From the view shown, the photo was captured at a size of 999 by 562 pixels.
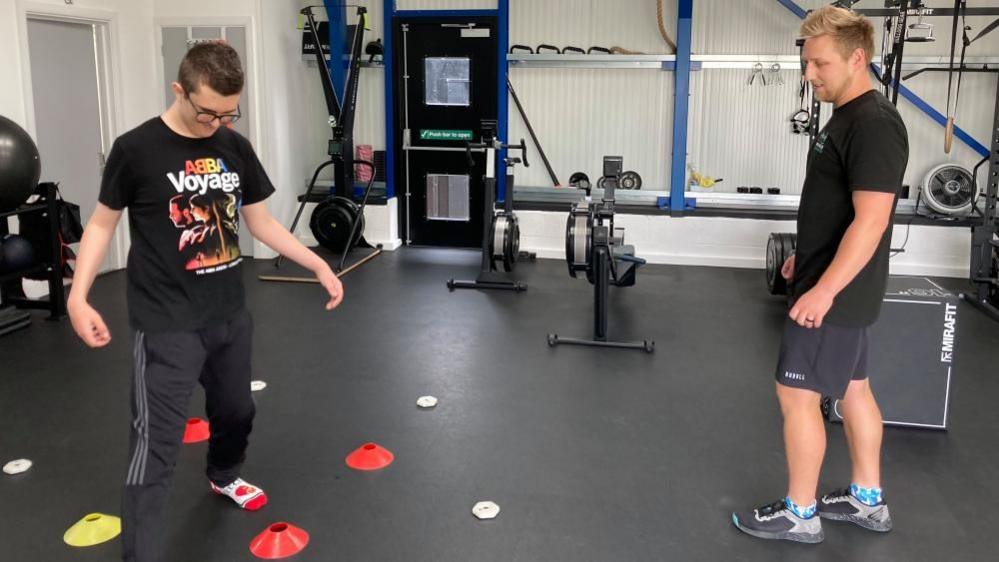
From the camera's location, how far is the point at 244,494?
310 centimetres

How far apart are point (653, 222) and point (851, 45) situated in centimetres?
548

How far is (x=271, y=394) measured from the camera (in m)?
4.32

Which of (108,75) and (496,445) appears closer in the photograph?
(496,445)

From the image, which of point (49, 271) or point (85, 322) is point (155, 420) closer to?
point (85, 322)

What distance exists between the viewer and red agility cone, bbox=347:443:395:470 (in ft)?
11.4

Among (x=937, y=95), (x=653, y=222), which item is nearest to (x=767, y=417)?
(x=653, y=222)

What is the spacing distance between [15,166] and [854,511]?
4880 millimetres

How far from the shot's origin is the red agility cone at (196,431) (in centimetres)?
372

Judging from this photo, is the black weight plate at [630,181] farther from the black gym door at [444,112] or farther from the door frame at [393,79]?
the black gym door at [444,112]

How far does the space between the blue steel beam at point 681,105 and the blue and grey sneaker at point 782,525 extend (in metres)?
5.28

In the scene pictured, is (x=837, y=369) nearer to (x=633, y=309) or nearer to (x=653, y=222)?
(x=633, y=309)

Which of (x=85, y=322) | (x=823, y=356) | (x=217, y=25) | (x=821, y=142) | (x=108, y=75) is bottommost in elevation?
(x=823, y=356)

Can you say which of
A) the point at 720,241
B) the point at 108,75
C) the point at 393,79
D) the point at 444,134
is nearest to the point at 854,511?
the point at 720,241

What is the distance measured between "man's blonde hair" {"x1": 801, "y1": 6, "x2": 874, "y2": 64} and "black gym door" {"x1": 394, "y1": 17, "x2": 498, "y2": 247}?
5793 mm
